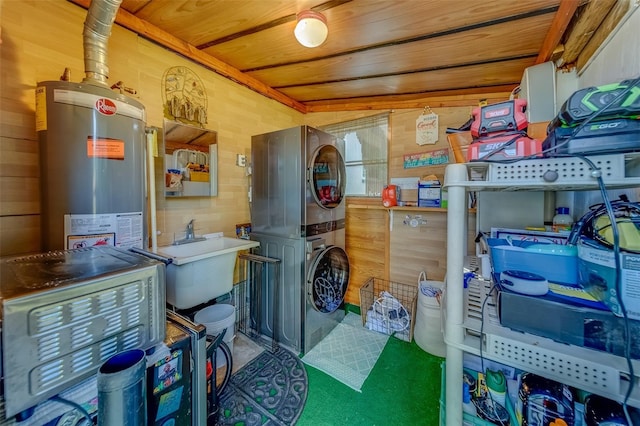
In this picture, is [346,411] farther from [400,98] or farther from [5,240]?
[400,98]

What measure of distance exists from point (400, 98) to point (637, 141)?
6.96 feet

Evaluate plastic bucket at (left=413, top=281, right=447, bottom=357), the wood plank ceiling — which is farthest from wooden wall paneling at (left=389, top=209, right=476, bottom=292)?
the wood plank ceiling

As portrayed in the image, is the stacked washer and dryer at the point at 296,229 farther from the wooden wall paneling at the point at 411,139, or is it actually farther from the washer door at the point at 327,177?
the wooden wall paneling at the point at 411,139

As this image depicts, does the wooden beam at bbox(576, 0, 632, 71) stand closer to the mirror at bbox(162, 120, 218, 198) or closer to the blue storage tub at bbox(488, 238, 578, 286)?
the blue storage tub at bbox(488, 238, 578, 286)

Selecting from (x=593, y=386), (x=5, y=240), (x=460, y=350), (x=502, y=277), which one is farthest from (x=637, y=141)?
(x=5, y=240)

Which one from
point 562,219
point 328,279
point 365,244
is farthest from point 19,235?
point 562,219

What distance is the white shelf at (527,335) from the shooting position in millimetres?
633

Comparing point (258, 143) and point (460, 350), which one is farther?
point (258, 143)

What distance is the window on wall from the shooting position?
271 cm

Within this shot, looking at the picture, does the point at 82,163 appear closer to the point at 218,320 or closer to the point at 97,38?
the point at 97,38

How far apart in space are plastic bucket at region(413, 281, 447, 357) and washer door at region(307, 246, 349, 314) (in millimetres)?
763

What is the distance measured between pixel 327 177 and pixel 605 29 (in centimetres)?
183

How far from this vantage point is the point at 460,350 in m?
0.84

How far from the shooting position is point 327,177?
7.52 ft
